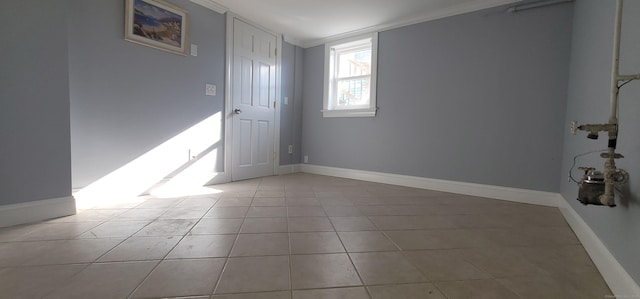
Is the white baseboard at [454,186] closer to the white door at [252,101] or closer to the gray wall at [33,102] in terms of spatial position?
the white door at [252,101]

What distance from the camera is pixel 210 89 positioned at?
3340mm

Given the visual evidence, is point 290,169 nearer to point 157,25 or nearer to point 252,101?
point 252,101

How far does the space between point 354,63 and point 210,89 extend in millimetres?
2124

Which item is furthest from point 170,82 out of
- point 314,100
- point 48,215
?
point 314,100

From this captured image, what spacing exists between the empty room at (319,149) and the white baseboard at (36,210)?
1 cm

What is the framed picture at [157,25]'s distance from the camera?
2.59 meters

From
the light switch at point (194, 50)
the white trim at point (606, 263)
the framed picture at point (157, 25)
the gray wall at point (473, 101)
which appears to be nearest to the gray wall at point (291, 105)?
the gray wall at point (473, 101)

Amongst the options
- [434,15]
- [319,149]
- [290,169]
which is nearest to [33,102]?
[290,169]

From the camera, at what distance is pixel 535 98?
2.70m

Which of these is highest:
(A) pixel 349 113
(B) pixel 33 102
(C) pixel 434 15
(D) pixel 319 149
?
(C) pixel 434 15

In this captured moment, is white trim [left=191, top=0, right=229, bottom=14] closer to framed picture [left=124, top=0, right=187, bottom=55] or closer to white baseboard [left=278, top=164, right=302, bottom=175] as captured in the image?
framed picture [left=124, top=0, right=187, bottom=55]

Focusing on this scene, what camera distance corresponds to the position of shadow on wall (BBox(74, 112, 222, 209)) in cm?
252

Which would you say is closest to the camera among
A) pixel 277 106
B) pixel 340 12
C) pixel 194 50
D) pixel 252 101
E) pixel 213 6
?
pixel 194 50

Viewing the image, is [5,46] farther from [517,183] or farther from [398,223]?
[517,183]
